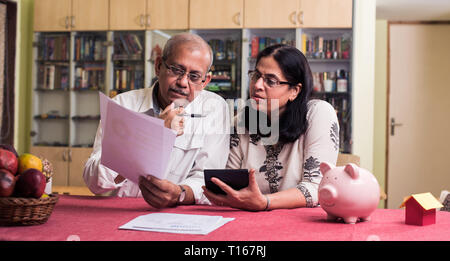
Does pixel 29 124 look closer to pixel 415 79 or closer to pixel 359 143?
pixel 359 143

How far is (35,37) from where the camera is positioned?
16.3 ft

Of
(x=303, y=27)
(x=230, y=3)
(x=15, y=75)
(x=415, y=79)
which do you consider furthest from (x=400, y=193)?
(x=15, y=75)

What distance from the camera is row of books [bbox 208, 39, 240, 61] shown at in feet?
15.4

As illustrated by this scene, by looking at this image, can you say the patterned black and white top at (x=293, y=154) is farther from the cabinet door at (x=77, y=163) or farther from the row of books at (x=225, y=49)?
the cabinet door at (x=77, y=163)

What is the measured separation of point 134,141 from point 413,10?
16.2ft

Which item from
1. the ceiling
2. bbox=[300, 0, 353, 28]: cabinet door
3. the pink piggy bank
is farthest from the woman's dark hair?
the ceiling

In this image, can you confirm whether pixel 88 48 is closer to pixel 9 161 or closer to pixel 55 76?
pixel 55 76

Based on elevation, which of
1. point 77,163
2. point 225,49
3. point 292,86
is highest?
point 225,49

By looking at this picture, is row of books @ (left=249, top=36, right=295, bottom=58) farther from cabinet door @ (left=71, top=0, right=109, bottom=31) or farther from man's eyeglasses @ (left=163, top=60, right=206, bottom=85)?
man's eyeglasses @ (left=163, top=60, right=206, bottom=85)

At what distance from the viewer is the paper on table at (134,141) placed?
1.22 metres

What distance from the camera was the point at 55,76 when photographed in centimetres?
499

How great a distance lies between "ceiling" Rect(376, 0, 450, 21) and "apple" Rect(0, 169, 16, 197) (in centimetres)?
469

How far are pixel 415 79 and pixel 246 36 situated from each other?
2.48 m

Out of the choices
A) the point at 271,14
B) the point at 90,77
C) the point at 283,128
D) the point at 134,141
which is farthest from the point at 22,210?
the point at 90,77
